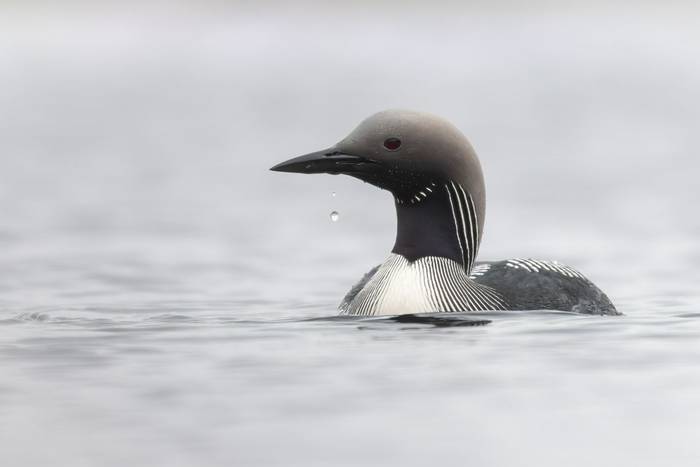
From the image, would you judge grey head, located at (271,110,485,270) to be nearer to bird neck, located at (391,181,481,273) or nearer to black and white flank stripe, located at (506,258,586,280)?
bird neck, located at (391,181,481,273)

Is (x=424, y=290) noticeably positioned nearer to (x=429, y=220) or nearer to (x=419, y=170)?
(x=429, y=220)

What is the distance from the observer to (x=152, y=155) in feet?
86.0

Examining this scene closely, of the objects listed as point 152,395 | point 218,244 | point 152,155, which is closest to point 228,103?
point 152,155

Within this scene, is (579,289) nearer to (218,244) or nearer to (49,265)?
(49,265)

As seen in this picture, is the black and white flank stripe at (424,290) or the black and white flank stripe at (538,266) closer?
the black and white flank stripe at (424,290)

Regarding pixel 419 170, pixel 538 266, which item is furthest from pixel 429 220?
→ pixel 538 266

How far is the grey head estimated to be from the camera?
8562mm

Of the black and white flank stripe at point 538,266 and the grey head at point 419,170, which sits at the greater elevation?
the grey head at point 419,170

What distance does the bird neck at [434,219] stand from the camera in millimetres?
8695

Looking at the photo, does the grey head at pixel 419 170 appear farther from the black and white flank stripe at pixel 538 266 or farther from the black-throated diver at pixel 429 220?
the black and white flank stripe at pixel 538 266

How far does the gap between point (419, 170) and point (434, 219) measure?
0.93ft

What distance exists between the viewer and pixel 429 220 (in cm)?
873

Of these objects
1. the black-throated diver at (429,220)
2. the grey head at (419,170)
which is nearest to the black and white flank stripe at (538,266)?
the black-throated diver at (429,220)


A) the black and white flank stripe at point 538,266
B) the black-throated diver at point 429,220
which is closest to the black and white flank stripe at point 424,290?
the black-throated diver at point 429,220
